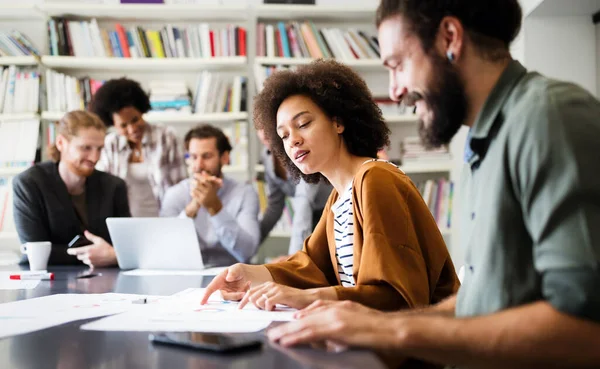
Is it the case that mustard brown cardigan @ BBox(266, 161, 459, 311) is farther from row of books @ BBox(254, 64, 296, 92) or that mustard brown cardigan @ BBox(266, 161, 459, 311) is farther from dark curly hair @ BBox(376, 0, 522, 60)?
row of books @ BBox(254, 64, 296, 92)

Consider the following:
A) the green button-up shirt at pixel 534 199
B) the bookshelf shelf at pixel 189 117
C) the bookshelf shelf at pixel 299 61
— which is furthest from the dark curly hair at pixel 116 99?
the green button-up shirt at pixel 534 199

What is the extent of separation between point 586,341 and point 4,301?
3.90ft

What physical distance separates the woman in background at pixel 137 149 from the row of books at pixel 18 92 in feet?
2.22

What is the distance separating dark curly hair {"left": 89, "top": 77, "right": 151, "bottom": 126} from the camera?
319 cm

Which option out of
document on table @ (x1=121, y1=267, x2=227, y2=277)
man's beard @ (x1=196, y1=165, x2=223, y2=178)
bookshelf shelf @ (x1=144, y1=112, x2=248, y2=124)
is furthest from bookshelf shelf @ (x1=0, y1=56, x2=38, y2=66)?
document on table @ (x1=121, y1=267, x2=227, y2=277)

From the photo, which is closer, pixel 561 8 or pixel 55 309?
pixel 55 309

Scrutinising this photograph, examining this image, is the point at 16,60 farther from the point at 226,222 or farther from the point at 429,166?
the point at 429,166

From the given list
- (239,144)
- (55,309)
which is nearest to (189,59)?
(239,144)

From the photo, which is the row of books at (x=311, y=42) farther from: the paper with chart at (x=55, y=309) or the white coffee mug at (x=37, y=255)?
the paper with chart at (x=55, y=309)

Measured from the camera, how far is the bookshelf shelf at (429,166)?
12.3 feet

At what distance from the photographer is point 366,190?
4.12 ft

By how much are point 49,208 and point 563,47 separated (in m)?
2.45

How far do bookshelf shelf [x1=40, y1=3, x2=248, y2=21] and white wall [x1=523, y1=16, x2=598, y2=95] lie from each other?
1782 mm

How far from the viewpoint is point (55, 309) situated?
1.16 m
